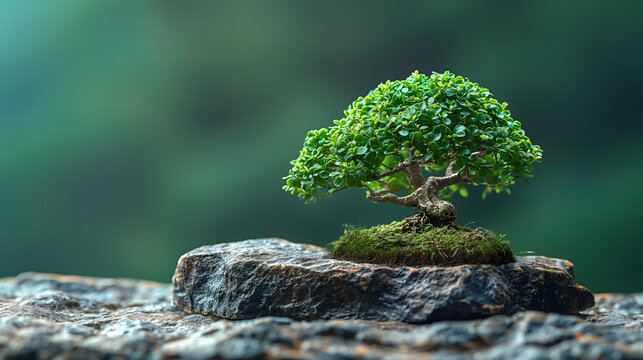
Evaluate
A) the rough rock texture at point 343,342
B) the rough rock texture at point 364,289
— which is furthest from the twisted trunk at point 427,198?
the rough rock texture at point 343,342

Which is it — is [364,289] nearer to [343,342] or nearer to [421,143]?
[343,342]

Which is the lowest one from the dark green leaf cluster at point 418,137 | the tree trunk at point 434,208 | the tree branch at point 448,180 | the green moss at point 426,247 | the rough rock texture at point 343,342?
the rough rock texture at point 343,342

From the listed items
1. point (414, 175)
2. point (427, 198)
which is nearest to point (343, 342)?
point (427, 198)

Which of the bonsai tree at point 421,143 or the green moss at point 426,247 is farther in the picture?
the bonsai tree at point 421,143

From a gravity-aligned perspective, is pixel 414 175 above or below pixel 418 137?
below

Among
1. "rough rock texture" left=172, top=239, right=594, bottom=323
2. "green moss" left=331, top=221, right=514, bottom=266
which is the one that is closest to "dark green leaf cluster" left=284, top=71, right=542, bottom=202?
"green moss" left=331, top=221, right=514, bottom=266

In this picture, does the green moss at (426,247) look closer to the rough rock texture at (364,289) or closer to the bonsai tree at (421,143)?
the rough rock texture at (364,289)
